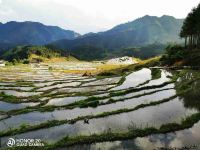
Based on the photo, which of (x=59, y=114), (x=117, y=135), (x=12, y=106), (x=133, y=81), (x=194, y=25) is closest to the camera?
(x=117, y=135)

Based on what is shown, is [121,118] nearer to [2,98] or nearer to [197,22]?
[2,98]

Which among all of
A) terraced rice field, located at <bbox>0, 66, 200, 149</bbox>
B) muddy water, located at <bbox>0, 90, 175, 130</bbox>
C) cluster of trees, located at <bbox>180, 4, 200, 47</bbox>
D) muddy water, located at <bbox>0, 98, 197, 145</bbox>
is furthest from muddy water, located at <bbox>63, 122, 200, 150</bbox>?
cluster of trees, located at <bbox>180, 4, 200, 47</bbox>

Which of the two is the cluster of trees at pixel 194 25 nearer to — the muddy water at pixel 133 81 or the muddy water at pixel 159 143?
the muddy water at pixel 133 81

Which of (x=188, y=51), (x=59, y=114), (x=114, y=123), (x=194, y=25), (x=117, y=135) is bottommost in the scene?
(x=59, y=114)

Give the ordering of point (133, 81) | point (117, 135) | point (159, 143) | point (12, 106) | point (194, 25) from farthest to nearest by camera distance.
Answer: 1. point (194, 25)
2. point (133, 81)
3. point (12, 106)
4. point (117, 135)
5. point (159, 143)

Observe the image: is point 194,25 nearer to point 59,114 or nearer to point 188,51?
point 188,51

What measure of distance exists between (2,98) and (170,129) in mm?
39645

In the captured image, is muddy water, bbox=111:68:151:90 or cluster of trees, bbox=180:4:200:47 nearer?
muddy water, bbox=111:68:151:90

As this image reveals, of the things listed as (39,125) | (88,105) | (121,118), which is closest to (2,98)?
(88,105)

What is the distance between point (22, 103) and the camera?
165 feet

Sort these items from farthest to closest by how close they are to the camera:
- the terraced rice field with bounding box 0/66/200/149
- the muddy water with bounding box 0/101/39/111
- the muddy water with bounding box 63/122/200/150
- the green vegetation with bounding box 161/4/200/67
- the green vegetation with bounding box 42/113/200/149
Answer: the green vegetation with bounding box 161/4/200/67, the muddy water with bounding box 0/101/39/111, the green vegetation with bounding box 42/113/200/149, the terraced rice field with bounding box 0/66/200/149, the muddy water with bounding box 63/122/200/150

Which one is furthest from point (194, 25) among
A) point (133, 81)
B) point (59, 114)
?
point (59, 114)

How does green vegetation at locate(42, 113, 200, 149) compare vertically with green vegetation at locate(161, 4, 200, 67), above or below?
below

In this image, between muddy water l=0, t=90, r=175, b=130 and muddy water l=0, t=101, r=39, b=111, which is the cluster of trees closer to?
muddy water l=0, t=90, r=175, b=130
